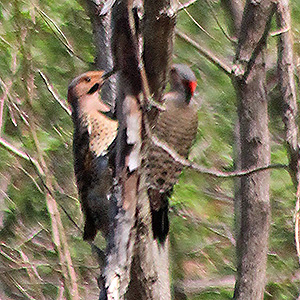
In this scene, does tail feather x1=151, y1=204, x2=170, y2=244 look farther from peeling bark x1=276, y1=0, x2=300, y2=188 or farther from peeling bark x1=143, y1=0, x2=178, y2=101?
peeling bark x1=143, y1=0, x2=178, y2=101

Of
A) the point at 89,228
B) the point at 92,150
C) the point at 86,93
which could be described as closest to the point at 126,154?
the point at 89,228

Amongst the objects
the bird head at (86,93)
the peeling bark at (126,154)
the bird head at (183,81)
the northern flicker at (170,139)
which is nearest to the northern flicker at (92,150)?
the bird head at (86,93)

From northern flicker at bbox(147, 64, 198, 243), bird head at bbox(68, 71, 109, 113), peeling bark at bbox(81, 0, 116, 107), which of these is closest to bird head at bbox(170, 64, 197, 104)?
northern flicker at bbox(147, 64, 198, 243)

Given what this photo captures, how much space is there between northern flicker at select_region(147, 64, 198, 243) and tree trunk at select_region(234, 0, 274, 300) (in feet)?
1.87

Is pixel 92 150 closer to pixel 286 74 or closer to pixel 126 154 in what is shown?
pixel 286 74

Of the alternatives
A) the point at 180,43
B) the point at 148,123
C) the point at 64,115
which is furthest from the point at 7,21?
the point at 148,123

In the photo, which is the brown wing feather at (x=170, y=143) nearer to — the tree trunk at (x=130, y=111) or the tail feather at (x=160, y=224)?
the tail feather at (x=160, y=224)

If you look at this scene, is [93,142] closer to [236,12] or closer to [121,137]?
[236,12]

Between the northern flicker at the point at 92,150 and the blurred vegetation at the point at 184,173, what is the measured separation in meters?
1.08

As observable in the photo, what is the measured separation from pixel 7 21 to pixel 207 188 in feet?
7.46

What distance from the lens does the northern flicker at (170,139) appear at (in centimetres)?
454

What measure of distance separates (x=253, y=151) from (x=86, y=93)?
3.94 ft

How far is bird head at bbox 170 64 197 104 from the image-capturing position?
5035 mm

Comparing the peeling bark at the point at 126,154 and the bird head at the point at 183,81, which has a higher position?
the bird head at the point at 183,81
